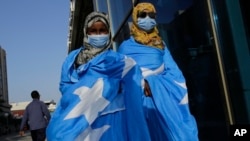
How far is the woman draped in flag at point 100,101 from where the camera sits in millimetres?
2475

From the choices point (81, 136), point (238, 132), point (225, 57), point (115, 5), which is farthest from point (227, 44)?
point (115, 5)

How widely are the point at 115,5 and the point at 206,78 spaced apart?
13.1ft

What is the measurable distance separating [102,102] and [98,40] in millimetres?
425

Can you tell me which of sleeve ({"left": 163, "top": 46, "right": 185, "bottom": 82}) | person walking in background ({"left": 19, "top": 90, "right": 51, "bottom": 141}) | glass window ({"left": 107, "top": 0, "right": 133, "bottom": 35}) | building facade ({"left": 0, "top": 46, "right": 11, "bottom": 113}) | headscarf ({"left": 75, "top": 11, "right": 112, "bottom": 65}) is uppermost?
building facade ({"left": 0, "top": 46, "right": 11, "bottom": 113})

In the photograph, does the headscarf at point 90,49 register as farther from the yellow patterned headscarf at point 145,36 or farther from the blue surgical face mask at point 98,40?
the yellow patterned headscarf at point 145,36

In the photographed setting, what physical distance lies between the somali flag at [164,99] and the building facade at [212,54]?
21.4 inches

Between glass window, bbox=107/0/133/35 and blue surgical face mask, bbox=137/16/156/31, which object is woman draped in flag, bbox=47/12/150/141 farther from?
glass window, bbox=107/0/133/35

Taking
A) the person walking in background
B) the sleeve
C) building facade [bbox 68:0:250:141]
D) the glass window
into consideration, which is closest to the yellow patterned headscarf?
the sleeve

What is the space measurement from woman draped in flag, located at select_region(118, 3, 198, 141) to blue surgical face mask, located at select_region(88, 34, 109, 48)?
1.62 ft

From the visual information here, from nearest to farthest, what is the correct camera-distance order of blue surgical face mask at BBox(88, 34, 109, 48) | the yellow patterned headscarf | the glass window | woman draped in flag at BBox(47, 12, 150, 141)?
woman draped in flag at BBox(47, 12, 150, 141) < blue surgical face mask at BBox(88, 34, 109, 48) < the yellow patterned headscarf < the glass window

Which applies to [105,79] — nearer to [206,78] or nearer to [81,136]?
[81,136]

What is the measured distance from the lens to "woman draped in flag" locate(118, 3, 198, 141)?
2.98 m

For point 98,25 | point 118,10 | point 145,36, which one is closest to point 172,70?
point 145,36

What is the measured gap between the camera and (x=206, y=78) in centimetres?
392
